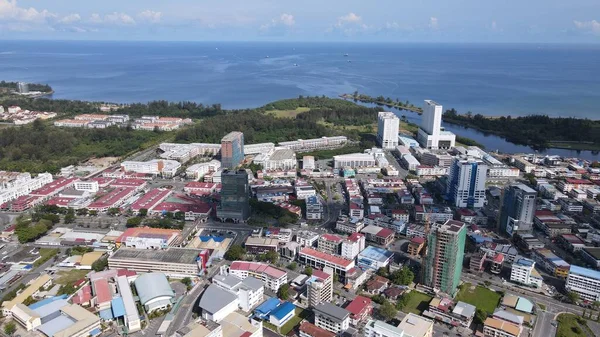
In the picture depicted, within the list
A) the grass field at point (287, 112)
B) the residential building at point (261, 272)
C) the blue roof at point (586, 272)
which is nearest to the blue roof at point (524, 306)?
the blue roof at point (586, 272)

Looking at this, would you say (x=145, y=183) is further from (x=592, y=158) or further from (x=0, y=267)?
(x=592, y=158)

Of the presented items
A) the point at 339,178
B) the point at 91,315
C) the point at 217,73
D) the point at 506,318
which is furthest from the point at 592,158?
the point at 217,73

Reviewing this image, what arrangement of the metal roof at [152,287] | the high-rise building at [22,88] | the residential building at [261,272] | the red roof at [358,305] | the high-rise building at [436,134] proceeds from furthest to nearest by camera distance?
the high-rise building at [22,88] < the high-rise building at [436,134] < the residential building at [261,272] < the metal roof at [152,287] < the red roof at [358,305]

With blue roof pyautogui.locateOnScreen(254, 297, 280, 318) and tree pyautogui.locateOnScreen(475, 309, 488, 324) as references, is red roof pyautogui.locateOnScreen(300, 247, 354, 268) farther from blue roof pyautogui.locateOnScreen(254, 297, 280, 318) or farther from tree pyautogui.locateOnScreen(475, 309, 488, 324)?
tree pyautogui.locateOnScreen(475, 309, 488, 324)

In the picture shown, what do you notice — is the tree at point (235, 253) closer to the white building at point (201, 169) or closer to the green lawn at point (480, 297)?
the green lawn at point (480, 297)

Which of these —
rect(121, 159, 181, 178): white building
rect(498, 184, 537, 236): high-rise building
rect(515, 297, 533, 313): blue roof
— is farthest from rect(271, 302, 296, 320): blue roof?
rect(121, 159, 181, 178): white building

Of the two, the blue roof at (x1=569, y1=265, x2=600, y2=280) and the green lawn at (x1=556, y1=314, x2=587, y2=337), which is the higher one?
the blue roof at (x1=569, y1=265, x2=600, y2=280)
